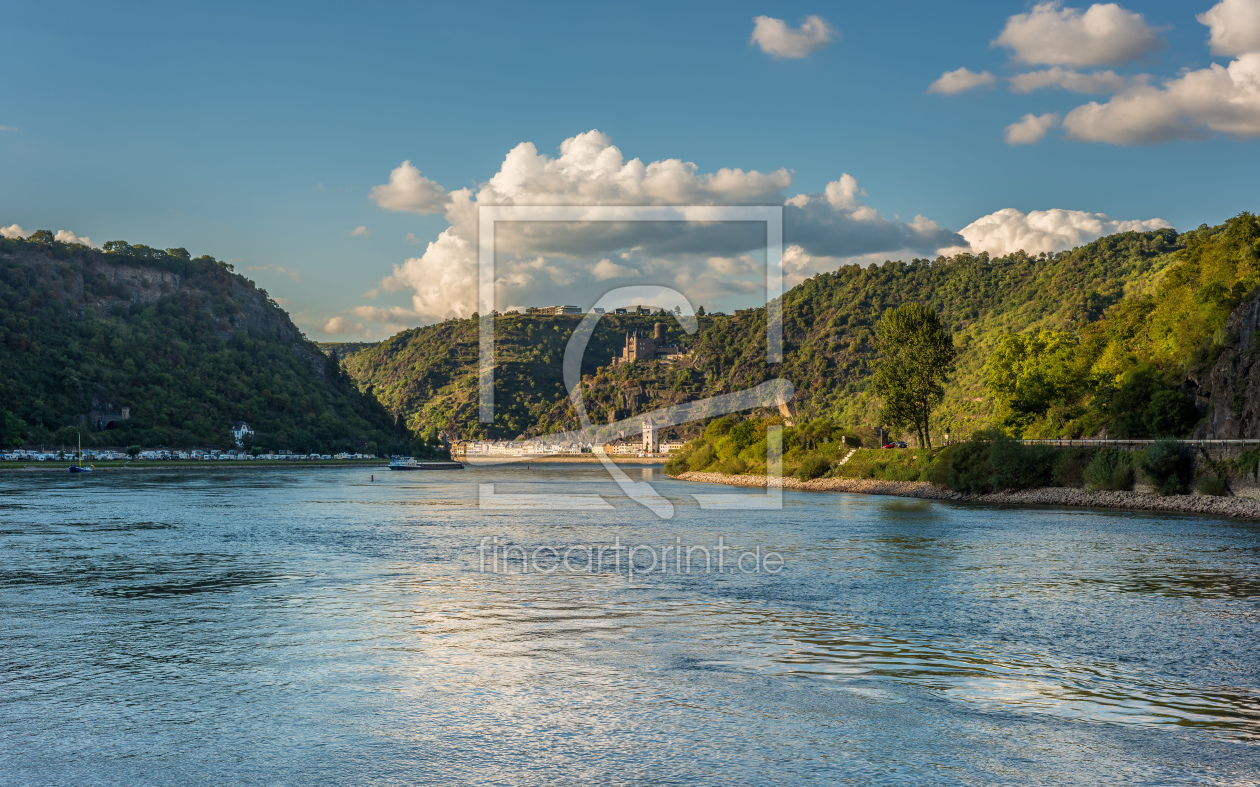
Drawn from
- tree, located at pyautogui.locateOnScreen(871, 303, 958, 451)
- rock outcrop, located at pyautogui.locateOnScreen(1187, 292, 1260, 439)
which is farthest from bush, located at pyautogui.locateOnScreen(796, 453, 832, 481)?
rock outcrop, located at pyautogui.locateOnScreen(1187, 292, 1260, 439)

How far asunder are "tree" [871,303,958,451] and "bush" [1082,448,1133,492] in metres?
23.7

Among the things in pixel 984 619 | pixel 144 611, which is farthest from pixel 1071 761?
pixel 144 611

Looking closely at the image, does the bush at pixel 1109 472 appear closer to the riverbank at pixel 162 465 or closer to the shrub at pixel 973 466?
the shrub at pixel 973 466

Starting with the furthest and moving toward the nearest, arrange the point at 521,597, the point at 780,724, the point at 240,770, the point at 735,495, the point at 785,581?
the point at 735,495 < the point at 785,581 < the point at 521,597 < the point at 780,724 < the point at 240,770

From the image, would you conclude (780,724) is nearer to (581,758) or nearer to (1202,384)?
(581,758)

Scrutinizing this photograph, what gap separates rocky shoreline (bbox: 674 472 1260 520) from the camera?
51031 mm

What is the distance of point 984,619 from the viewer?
66.1 feet

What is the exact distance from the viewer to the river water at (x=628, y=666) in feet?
32.7

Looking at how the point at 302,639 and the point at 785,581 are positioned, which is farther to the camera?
the point at 785,581

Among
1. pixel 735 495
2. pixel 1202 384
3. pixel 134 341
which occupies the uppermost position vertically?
pixel 134 341

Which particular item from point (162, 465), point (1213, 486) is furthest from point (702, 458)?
point (162, 465)

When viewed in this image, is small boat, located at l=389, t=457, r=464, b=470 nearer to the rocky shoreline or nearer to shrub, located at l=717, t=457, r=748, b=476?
shrub, located at l=717, t=457, r=748, b=476

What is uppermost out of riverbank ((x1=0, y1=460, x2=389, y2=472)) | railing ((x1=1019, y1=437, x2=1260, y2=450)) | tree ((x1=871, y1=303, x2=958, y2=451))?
tree ((x1=871, y1=303, x2=958, y2=451))

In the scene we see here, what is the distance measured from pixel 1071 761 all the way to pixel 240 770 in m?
8.80
